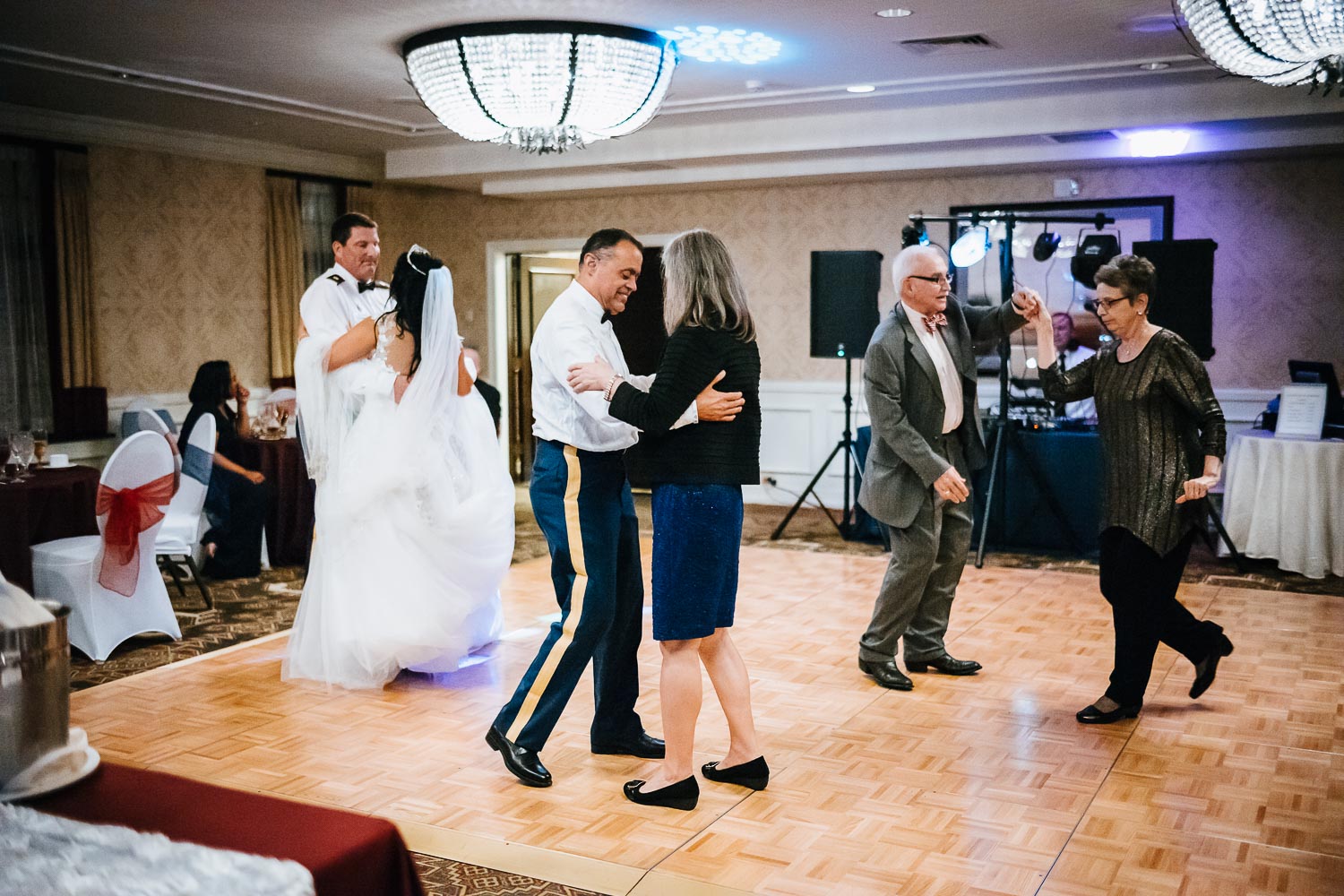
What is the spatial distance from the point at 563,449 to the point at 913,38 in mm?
3232

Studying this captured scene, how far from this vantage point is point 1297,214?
7.61 meters

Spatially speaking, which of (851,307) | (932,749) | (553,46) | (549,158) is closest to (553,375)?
(932,749)

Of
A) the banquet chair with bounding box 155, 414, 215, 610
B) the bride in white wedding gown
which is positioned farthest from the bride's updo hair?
the banquet chair with bounding box 155, 414, 215, 610

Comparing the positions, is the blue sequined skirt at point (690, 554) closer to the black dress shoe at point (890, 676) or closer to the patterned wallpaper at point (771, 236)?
the black dress shoe at point (890, 676)

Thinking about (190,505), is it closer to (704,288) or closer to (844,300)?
(704,288)

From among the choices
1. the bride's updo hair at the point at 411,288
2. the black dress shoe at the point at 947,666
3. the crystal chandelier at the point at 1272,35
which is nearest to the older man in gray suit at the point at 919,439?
the black dress shoe at the point at 947,666

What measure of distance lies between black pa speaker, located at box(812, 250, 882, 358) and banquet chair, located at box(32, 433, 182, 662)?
420 cm

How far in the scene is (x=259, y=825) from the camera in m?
1.41

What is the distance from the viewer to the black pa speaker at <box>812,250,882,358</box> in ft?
24.6

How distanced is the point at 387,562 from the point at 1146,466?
2620 mm

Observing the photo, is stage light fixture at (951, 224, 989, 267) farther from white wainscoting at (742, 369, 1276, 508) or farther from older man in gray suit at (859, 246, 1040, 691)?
white wainscoting at (742, 369, 1276, 508)

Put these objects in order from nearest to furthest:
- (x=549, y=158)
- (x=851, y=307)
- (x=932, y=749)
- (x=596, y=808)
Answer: (x=596, y=808) < (x=932, y=749) < (x=851, y=307) < (x=549, y=158)

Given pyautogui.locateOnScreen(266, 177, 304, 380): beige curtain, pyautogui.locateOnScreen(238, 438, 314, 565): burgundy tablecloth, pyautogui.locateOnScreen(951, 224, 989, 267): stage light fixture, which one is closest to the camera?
pyautogui.locateOnScreen(951, 224, 989, 267): stage light fixture

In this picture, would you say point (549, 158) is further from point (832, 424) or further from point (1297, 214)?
point (1297, 214)
